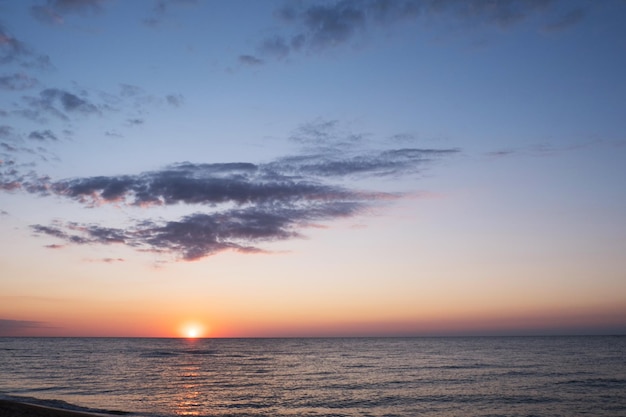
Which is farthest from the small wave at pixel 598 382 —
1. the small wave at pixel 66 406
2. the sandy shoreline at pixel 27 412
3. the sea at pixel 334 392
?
the sandy shoreline at pixel 27 412

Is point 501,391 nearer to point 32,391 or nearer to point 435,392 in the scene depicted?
point 435,392

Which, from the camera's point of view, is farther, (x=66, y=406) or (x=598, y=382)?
(x=598, y=382)

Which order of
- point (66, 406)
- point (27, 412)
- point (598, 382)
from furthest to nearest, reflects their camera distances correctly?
point (598, 382) → point (66, 406) → point (27, 412)

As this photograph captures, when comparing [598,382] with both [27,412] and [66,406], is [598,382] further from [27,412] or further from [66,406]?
[27,412]

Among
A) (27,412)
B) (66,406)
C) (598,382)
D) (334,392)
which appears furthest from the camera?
(598,382)

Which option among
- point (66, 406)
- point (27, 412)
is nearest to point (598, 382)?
point (66, 406)

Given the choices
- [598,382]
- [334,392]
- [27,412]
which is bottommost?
[598,382]

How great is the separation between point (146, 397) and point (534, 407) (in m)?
33.5

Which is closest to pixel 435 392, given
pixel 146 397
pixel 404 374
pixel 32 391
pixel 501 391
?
pixel 501 391

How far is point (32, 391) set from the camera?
4775 cm

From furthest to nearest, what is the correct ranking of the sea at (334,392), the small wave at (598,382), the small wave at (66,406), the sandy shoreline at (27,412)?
the small wave at (598,382) → the sea at (334,392) → the small wave at (66,406) → the sandy shoreline at (27,412)

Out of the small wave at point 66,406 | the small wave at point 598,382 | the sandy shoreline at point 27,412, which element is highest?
the sandy shoreline at point 27,412

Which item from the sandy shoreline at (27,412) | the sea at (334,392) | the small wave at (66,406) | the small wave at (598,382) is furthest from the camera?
the small wave at (598,382)

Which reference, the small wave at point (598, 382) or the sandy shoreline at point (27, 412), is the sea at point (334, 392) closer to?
the small wave at point (598, 382)
